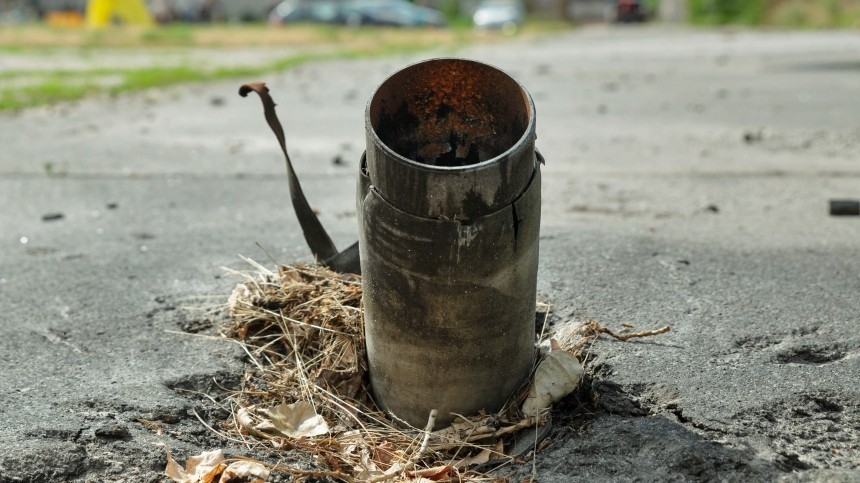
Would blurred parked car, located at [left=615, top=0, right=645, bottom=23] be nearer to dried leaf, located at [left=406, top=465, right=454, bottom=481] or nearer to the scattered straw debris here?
the scattered straw debris

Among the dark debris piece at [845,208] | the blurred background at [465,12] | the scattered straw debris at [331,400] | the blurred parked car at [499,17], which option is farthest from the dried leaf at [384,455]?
the blurred parked car at [499,17]

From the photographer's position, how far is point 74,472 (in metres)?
2.44

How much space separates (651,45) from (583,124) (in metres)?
9.44

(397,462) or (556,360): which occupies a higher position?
(556,360)

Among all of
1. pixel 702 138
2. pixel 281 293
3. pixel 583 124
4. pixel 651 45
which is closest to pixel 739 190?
pixel 702 138

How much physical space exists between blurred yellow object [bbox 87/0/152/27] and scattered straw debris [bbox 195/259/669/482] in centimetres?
2577

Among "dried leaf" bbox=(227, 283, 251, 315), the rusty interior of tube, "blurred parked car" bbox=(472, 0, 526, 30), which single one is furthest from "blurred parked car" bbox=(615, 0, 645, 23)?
the rusty interior of tube

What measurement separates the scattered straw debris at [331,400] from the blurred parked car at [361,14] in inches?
1087

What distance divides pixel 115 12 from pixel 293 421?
27.1m

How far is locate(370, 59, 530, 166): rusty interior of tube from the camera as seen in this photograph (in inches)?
106

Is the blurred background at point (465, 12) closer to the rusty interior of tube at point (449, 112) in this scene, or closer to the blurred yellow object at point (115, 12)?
the blurred yellow object at point (115, 12)

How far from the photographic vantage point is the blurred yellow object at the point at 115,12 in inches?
1046

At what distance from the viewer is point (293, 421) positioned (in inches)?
109

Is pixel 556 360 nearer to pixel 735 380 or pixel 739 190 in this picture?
pixel 735 380
